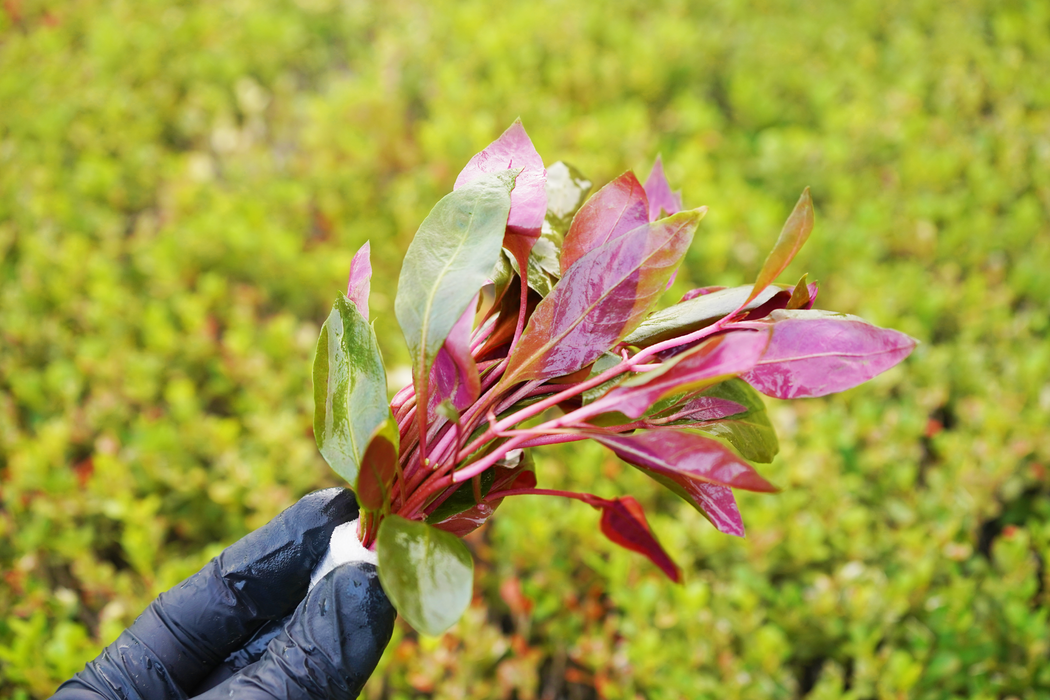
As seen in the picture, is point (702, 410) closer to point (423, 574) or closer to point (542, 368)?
point (542, 368)

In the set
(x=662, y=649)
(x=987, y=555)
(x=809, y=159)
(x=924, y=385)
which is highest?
(x=809, y=159)

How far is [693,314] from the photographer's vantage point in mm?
735

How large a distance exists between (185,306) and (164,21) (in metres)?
1.77

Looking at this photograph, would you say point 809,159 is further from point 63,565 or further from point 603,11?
point 63,565

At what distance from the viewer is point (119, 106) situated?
2.29 meters

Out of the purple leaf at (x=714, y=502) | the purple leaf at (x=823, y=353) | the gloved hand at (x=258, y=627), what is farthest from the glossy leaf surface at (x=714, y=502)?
the gloved hand at (x=258, y=627)

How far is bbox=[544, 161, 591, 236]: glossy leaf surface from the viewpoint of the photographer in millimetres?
911

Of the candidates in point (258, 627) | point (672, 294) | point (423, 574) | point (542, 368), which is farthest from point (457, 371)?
point (672, 294)

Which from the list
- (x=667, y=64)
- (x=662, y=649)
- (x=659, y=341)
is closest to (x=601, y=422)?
(x=659, y=341)

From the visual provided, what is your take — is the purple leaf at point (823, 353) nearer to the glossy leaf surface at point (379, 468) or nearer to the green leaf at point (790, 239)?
the green leaf at point (790, 239)

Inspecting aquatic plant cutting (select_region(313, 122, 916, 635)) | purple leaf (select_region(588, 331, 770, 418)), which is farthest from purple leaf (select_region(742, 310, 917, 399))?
purple leaf (select_region(588, 331, 770, 418))

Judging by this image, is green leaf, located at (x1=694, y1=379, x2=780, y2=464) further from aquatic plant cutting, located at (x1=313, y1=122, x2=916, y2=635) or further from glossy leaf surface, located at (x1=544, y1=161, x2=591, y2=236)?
glossy leaf surface, located at (x1=544, y1=161, x2=591, y2=236)

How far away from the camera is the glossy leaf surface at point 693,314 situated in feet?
2.37

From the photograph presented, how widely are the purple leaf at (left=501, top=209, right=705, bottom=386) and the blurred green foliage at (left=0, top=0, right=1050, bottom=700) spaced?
0.71 meters
